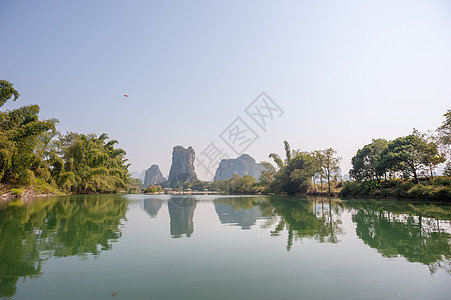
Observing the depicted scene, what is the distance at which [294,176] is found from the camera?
1425 inches

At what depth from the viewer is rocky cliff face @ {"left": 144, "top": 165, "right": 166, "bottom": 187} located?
178 m

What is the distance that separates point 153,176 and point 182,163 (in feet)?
136

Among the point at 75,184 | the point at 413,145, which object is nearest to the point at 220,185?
the point at 75,184

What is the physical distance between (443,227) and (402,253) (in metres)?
4.42

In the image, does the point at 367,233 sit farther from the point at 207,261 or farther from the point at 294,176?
the point at 294,176

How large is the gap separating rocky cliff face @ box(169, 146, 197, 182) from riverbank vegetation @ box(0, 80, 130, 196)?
106 metres

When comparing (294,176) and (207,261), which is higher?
(294,176)

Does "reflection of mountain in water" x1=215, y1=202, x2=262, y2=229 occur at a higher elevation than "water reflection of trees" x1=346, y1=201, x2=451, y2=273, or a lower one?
lower

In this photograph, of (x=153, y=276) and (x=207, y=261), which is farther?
(x=207, y=261)

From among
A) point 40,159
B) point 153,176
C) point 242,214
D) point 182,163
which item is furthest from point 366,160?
point 153,176

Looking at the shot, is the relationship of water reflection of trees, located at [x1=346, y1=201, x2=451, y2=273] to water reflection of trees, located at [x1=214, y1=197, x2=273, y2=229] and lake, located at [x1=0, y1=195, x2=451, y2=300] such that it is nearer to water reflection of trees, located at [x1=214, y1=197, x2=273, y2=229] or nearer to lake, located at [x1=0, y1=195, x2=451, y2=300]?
lake, located at [x1=0, y1=195, x2=451, y2=300]

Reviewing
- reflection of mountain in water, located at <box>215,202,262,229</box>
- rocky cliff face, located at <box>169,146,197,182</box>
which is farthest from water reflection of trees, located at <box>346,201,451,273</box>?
rocky cliff face, located at <box>169,146,197,182</box>

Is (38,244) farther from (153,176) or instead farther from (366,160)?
(153,176)

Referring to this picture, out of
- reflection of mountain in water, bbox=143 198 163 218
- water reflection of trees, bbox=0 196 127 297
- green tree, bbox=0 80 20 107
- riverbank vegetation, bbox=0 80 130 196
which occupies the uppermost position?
green tree, bbox=0 80 20 107
